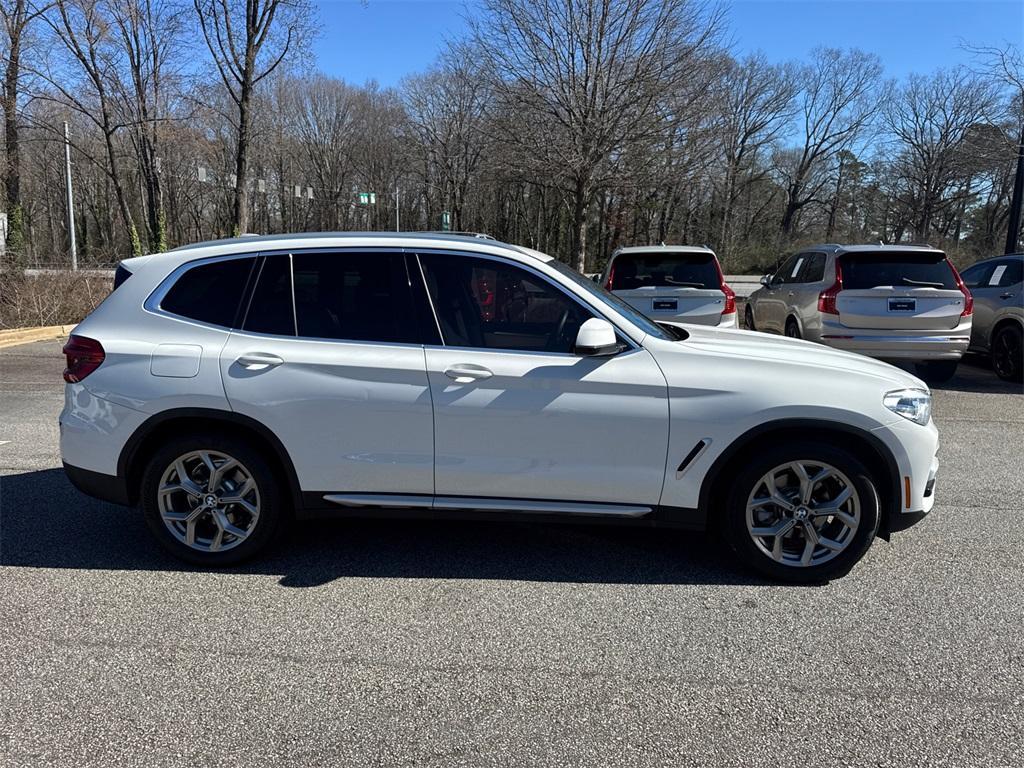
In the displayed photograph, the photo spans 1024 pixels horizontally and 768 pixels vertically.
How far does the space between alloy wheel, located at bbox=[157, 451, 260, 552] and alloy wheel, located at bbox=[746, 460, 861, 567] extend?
2650 millimetres

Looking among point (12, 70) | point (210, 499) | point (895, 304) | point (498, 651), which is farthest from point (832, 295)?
point (12, 70)

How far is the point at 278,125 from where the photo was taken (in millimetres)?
54219

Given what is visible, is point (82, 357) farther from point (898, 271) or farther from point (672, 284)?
point (898, 271)

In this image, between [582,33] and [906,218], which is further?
[906,218]

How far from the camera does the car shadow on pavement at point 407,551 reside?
13.5ft

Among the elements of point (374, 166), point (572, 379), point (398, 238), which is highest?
point (374, 166)

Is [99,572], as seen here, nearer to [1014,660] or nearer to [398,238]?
[398,238]

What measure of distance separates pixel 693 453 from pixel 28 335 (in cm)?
1319

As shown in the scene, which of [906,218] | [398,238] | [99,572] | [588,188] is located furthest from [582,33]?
[906,218]

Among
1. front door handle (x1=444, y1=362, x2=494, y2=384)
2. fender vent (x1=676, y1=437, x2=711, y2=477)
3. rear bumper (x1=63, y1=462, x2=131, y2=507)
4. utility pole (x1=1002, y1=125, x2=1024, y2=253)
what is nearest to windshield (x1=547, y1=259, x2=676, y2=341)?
fender vent (x1=676, y1=437, x2=711, y2=477)

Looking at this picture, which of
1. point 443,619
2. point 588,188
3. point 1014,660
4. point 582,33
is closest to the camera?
point 1014,660

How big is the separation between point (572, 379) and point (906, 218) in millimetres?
63047

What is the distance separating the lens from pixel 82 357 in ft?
13.3

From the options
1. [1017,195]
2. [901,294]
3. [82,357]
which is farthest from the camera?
[1017,195]
